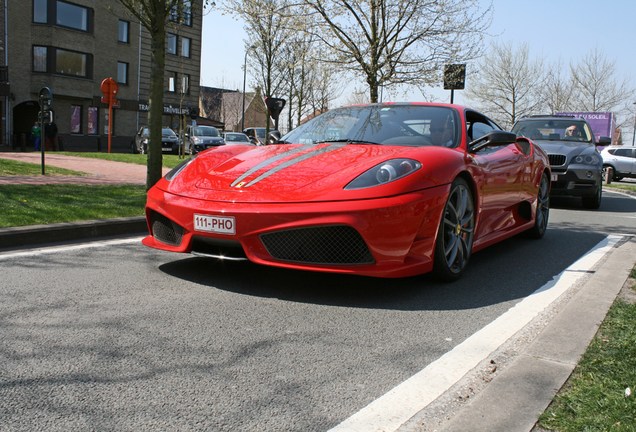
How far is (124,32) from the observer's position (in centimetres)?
4025

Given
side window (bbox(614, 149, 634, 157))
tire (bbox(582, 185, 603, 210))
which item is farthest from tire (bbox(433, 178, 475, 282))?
side window (bbox(614, 149, 634, 157))

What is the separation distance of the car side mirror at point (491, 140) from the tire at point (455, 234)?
44 cm

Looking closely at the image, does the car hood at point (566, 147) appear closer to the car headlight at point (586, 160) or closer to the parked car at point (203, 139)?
the car headlight at point (586, 160)

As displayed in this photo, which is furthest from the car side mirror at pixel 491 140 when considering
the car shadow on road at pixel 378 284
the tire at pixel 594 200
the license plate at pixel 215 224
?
the tire at pixel 594 200

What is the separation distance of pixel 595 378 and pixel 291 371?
1.22m

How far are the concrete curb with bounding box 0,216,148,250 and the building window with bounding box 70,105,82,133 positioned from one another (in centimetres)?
3293

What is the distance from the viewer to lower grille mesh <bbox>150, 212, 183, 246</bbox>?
4.14m

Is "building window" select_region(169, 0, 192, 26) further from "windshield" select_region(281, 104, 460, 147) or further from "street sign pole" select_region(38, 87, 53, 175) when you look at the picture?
"windshield" select_region(281, 104, 460, 147)

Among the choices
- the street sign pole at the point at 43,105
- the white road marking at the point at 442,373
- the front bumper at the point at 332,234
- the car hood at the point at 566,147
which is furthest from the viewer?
the street sign pole at the point at 43,105

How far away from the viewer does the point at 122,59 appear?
131ft

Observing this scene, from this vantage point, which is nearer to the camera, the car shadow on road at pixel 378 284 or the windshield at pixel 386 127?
the car shadow on road at pixel 378 284

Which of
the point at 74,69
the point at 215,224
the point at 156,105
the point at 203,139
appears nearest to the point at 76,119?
the point at 74,69

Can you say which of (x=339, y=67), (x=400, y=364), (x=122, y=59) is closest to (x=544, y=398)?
(x=400, y=364)

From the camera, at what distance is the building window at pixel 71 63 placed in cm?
3491
